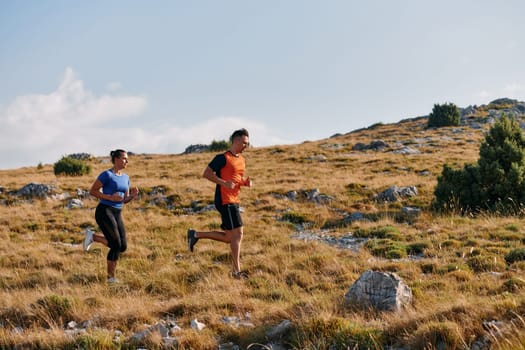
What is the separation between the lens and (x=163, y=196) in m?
18.3

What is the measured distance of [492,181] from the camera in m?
13.7

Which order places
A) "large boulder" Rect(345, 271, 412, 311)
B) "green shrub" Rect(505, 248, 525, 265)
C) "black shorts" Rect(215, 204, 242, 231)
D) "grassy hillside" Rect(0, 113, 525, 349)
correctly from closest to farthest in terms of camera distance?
"grassy hillside" Rect(0, 113, 525, 349) < "large boulder" Rect(345, 271, 412, 311) < "black shorts" Rect(215, 204, 242, 231) < "green shrub" Rect(505, 248, 525, 265)

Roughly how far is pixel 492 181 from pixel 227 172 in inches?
407

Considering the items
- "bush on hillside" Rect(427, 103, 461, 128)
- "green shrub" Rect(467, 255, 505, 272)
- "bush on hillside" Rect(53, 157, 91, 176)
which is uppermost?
"bush on hillside" Rect(427, 103, 461, 128)

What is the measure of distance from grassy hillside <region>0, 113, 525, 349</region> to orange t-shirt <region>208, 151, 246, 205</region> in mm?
1424

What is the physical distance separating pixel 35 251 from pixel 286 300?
705 centimetres

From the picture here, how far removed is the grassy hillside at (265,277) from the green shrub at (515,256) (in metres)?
0.18

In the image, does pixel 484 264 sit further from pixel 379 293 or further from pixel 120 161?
pixel 120 161

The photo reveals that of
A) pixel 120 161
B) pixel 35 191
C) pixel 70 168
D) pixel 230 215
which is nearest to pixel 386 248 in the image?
pixel 230 215

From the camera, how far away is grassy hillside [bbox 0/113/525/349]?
4402 millimetres

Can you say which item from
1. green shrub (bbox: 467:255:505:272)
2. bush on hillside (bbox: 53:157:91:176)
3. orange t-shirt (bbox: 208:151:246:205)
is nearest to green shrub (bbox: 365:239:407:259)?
green shrub (bbox: 467:255:505:272)

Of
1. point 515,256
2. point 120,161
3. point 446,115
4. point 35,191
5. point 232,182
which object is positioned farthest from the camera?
point 446,115

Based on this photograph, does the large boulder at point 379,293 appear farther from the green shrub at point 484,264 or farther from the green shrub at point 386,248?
the green shrub at point 386,248

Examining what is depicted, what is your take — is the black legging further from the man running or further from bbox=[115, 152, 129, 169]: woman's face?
the man running
